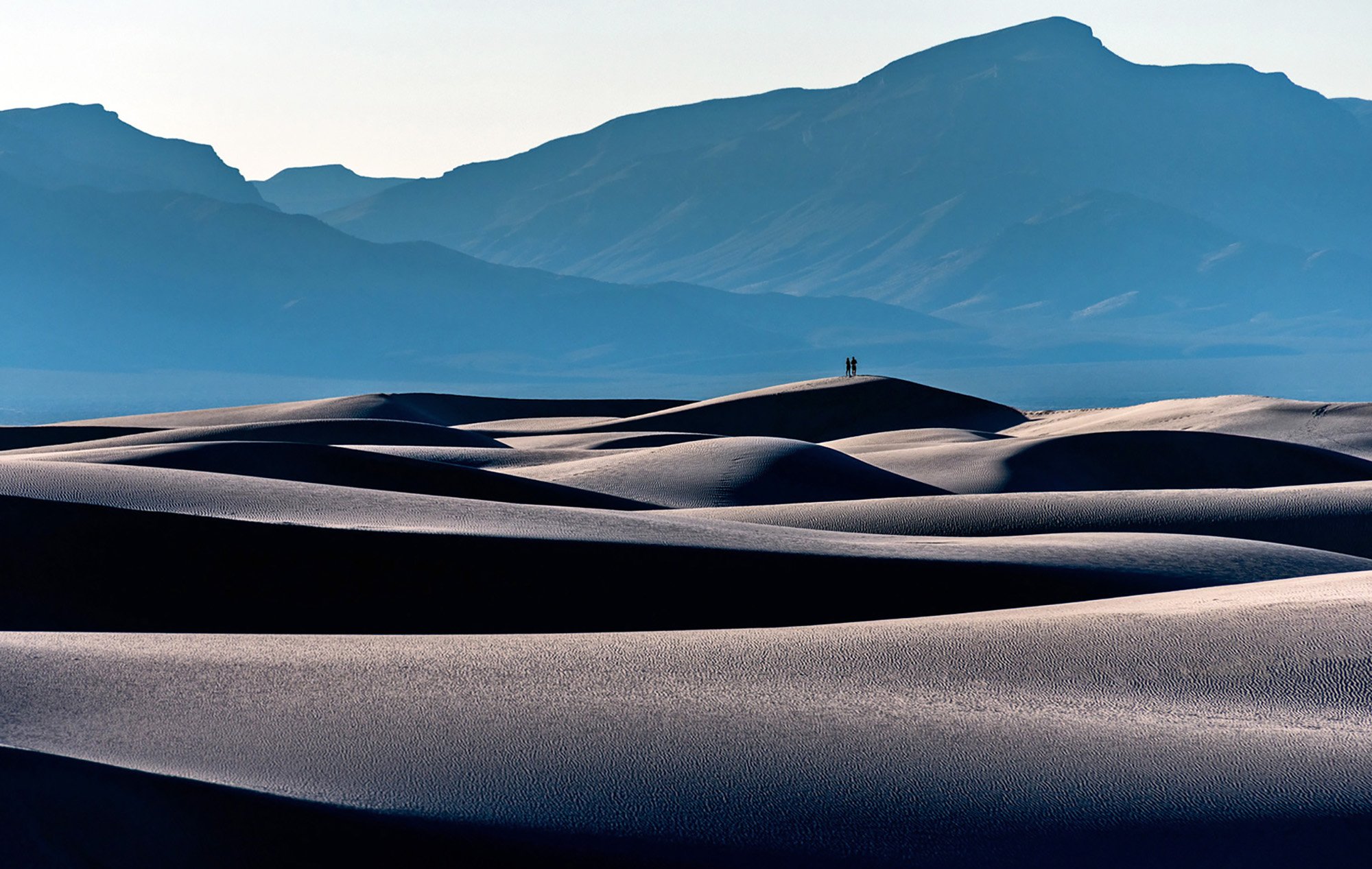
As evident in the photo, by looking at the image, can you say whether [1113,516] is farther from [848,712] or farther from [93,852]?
[93,852]

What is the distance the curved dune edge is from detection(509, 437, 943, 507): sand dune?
7.11m

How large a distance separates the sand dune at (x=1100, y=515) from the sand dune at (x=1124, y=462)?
12.7ft

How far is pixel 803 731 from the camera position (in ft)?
11.7

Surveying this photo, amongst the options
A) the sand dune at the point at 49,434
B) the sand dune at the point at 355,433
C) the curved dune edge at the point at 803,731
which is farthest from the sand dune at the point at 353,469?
the sand dune at the point at 49,434

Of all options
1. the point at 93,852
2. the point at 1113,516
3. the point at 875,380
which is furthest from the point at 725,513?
the point at 875,380

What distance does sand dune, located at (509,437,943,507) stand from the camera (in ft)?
39.0

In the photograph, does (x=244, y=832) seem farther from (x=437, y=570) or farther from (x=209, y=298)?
(x=209, y=298)

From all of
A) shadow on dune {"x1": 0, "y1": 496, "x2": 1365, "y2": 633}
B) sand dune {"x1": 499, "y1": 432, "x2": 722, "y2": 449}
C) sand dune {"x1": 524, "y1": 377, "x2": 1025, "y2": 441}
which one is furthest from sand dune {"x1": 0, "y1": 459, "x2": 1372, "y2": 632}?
sand dune {"x1": 524, "y1": 377, "x2": 1025, "y2": 441}

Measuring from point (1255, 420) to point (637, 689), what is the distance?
20.6m

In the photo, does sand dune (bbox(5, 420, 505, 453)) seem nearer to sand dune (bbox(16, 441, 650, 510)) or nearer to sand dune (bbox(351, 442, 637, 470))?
sand dune (bbox(351, 442, 637, 470))

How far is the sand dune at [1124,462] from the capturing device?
592 inches

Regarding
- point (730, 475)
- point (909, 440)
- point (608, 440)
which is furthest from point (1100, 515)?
point (909, 440)

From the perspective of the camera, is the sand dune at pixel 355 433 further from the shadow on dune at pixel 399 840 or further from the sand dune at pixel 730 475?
the shadow on dune at pixel 399 840

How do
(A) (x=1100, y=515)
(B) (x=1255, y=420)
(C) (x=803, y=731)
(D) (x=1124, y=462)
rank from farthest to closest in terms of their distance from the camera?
1. (B) (x=1255, y=420)
2. (D) (x=1124, y=462)
3. (A) (x=1100, y=515)
4. (C) (x=803, y=731)
